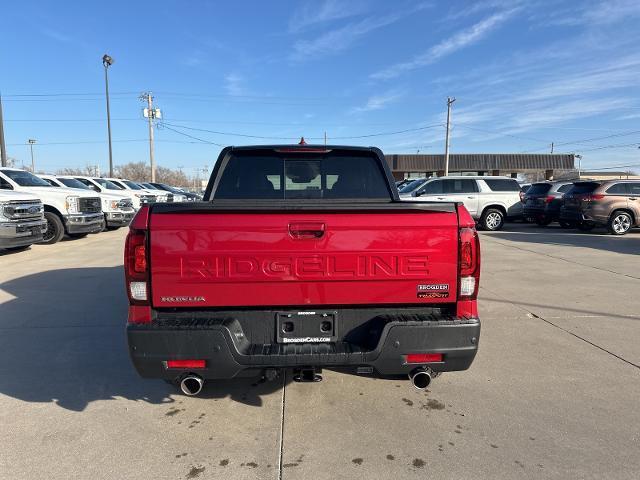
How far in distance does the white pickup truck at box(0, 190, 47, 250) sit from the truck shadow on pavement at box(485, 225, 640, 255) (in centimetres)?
1326

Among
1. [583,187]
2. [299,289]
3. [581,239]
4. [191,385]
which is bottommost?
[191,385]

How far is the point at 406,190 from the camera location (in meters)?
17.3

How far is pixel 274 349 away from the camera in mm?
2557

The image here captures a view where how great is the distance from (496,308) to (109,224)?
13.9 metres

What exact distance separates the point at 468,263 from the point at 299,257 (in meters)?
1.10

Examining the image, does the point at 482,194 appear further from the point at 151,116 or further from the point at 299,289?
the point at 151,116

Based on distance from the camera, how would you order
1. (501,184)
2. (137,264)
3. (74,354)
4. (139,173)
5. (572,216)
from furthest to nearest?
(139,173)
(501,184)
(572,216)
(74,354)
(137,264)

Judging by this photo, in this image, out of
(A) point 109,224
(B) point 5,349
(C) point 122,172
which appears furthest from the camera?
(C) point 122,172

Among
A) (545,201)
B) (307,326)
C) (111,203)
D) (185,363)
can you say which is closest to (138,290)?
(185,363)

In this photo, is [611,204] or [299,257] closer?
[299,257]

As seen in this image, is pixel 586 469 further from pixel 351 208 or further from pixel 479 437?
pixel 351 208

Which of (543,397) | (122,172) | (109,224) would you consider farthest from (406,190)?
(122,172)

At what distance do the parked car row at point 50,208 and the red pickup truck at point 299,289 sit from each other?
12.7ft

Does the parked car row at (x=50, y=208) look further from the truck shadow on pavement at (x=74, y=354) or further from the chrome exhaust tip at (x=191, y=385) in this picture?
the chrome exhaust tip at (x=191, y=385)
